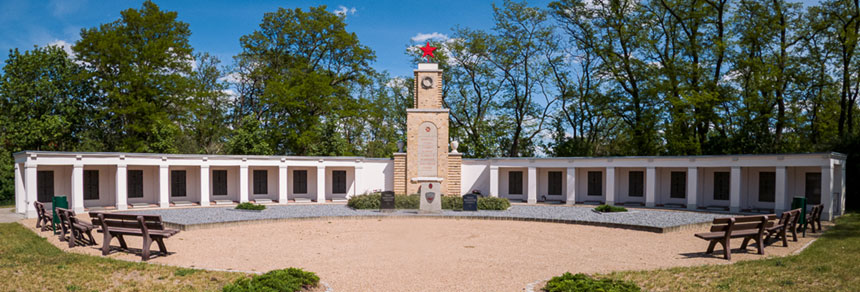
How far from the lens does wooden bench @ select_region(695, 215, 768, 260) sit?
32.7 feet

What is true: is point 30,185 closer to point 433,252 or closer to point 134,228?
point 134,228

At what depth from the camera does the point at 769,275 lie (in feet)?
25.3

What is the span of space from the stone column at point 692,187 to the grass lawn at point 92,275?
20.5m

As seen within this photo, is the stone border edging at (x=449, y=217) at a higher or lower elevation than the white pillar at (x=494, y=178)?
lower

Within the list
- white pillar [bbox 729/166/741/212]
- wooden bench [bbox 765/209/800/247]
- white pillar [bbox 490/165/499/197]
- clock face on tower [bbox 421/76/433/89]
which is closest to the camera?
wooden bench [bbox 765/209/800/247]

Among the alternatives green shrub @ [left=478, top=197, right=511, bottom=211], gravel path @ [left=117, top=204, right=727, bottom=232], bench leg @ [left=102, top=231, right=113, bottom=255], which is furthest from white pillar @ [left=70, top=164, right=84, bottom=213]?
green shrub @ [left=478, top=197, right=511, bottom=211]

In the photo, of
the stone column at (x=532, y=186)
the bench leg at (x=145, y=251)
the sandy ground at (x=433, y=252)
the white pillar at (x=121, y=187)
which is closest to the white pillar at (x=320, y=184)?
the white pillar at (x=121, y=187)

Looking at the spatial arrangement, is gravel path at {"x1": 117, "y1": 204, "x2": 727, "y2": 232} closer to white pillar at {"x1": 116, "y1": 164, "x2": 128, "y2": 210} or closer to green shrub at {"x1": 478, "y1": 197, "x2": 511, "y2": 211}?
green shrub at {"x1": 478, "y1": 197, "x2": 511, "y2": 211}

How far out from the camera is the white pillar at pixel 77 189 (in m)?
19.3

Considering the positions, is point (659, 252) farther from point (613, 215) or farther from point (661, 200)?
point (661, 200)

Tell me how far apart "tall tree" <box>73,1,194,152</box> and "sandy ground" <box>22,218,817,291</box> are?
46.9ft

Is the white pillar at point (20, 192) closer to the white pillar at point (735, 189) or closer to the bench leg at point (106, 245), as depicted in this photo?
the bench leg at point (106, 245)

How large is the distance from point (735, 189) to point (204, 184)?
22.9 m

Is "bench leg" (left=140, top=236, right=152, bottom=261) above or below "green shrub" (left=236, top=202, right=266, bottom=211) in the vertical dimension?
above
